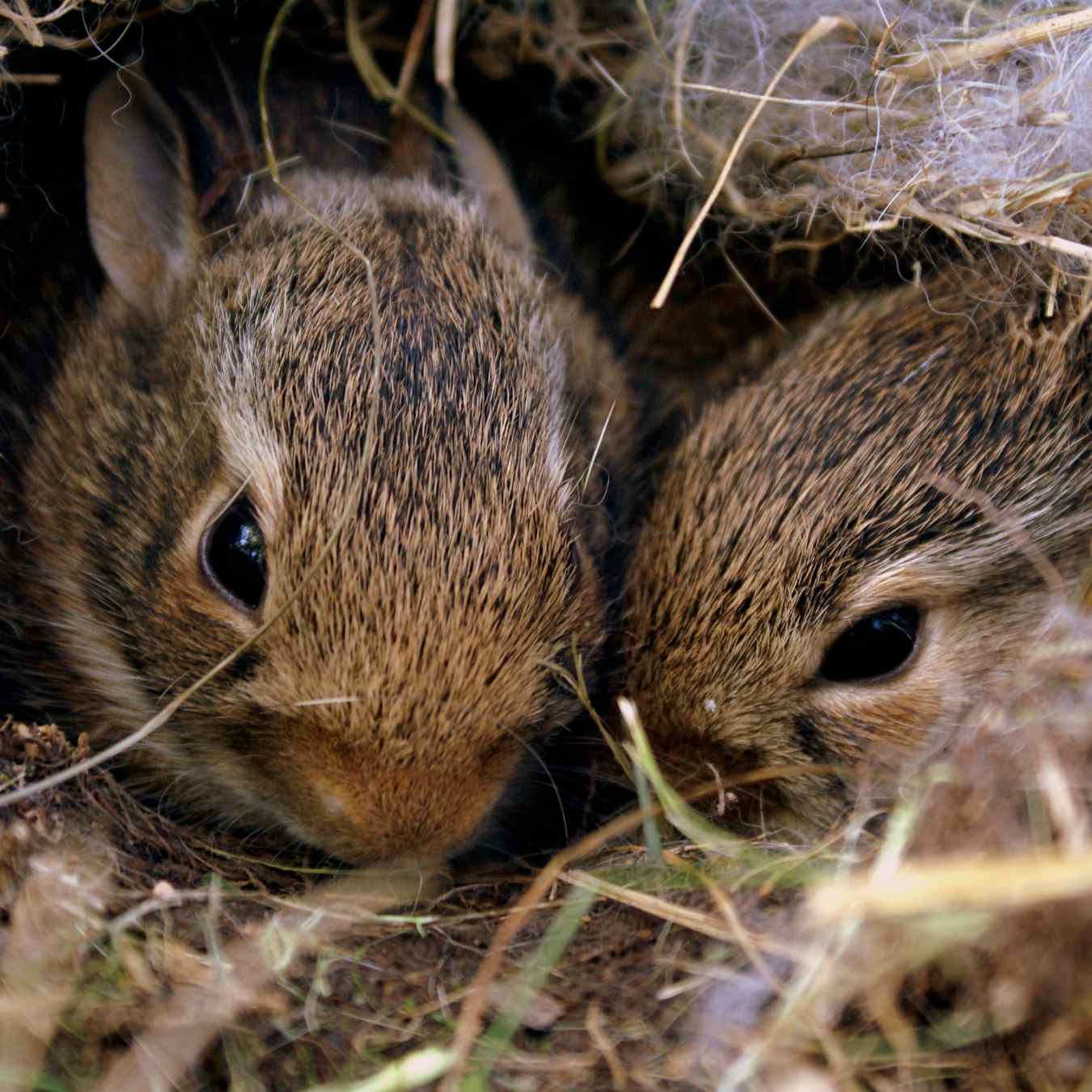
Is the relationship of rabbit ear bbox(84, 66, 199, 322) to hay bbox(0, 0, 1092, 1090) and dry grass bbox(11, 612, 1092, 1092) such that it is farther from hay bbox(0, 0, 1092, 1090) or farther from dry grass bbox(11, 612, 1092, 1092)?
dry grass bbox(11, 612, 1092, 1092)

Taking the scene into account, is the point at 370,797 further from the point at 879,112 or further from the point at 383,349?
the point at 879,112

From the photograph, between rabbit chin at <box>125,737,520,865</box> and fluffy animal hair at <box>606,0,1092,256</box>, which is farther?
fluffy animal hair at <box>606,0,1092,256</box>

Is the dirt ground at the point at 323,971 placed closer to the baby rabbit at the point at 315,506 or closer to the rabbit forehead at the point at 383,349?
the baby rabbit at the point at 315,506

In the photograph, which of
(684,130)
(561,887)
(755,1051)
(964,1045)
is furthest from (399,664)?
(684,130)

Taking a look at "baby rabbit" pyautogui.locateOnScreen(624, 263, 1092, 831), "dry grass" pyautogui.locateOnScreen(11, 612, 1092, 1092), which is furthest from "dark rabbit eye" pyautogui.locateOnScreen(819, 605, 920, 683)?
"dry grass" pyautogui.locateOnScreen(11, 612, 1092, 1092)

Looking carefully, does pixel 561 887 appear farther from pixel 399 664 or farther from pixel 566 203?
pixel 566 203

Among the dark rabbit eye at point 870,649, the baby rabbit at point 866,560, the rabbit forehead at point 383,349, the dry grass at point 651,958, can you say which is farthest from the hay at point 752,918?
the rabbit forehead at point 383,349
